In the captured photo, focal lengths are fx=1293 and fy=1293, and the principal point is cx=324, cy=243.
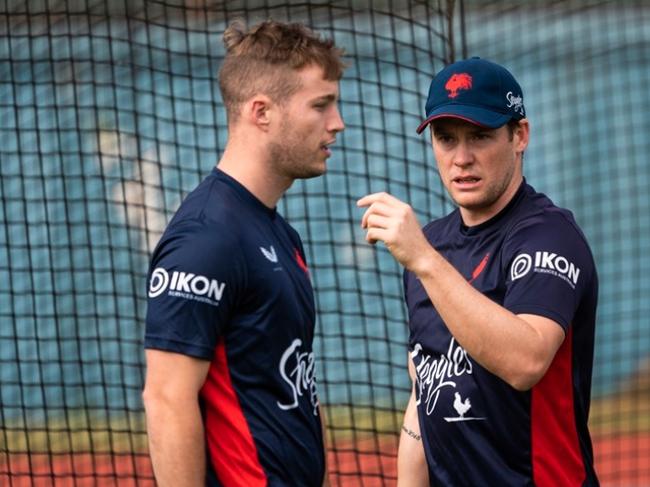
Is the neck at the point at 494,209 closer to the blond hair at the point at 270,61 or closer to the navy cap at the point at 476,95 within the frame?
the navy cap at the point at 476,95

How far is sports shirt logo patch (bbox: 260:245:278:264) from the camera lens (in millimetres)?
3109

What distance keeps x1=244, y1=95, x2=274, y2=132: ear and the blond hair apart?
1cm

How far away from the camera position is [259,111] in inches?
126

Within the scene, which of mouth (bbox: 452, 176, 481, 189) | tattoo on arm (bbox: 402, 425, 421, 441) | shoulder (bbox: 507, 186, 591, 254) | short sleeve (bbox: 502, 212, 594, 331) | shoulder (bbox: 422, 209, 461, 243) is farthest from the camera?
tattoo on arm (bbox: 402, 425, 421, 441)

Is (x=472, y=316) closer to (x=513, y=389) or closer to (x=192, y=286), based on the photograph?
(x=513, y=389)

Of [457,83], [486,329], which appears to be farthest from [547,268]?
[457,83]

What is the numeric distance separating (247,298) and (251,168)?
0.35 meters

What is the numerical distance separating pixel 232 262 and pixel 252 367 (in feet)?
0.88

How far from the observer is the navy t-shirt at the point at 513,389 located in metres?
3.10

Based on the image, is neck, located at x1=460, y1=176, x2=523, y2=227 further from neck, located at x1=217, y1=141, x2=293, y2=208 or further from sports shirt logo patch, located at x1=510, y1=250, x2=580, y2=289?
neck, located at x1=217, y1=141, x2=293, y2=208

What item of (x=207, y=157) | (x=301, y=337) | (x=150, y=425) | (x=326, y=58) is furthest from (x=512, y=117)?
(x=207, y=157)

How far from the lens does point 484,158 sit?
3271mm

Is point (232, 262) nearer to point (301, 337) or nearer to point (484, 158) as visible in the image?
point (301, 337)

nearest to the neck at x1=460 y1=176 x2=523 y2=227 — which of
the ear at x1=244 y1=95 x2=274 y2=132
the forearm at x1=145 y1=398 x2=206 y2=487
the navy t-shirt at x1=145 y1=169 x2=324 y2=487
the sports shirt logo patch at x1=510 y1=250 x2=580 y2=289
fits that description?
the sports shirt logo patch at x1=510 y1=250 x2=580 y2=289
